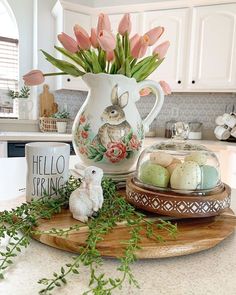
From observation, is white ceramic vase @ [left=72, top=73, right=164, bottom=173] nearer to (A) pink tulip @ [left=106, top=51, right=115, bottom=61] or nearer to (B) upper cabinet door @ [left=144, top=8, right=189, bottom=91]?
(A) pink tulip @ [left=106, top=51, right=115, bottom=61]

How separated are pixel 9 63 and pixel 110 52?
2656 millimetres

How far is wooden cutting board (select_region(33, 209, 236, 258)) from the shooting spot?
43 centimetres

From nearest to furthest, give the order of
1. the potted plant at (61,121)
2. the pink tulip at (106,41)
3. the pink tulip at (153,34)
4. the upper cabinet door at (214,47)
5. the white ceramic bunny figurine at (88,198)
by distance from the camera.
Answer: the white ceramic bunny figurine at (88,198) → the pink tulip at (106,41) → the pink tulip at (153,34) → the upper cabinet door at (214,47) → the potted plant at (61,121)

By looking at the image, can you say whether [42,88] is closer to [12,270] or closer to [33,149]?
[33,149]

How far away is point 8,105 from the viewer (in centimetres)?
309

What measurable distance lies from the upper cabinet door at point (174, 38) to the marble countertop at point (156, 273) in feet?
7.99

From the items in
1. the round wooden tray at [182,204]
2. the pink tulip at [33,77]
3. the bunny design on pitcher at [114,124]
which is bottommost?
the round wooden tray at [182,204]

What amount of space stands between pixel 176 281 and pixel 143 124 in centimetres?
54

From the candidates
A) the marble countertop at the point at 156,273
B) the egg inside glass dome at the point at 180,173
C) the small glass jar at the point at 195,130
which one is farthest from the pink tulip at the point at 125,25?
the small glass jar at the point at 195,130

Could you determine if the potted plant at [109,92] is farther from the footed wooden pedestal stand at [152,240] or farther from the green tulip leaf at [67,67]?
the footed wooden pedestal stand at [152,240]

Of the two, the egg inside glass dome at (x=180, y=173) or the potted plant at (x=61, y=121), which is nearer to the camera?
the egg inside glass dome at (x=180, y=173)

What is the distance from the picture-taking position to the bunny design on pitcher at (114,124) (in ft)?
2.47

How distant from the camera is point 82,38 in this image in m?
0.76

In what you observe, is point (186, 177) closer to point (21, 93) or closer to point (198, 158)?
point (198, 158)
